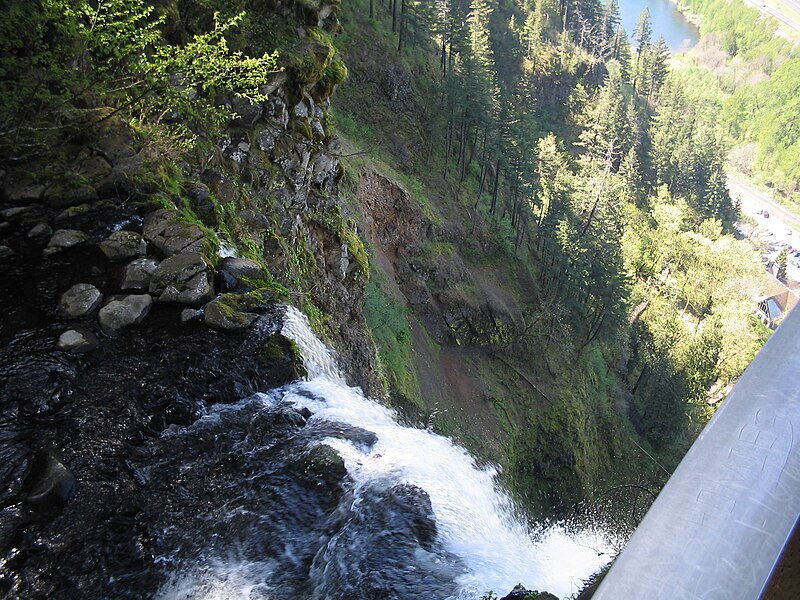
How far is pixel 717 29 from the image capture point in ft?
439

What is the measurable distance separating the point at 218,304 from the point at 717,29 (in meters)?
166

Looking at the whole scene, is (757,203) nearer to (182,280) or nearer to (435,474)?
(435,474)

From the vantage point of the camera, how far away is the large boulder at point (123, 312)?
691cm

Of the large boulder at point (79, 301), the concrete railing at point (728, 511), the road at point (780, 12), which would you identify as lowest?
the large boulder at point (79, 301)

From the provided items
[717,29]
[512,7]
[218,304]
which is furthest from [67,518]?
[717,29]

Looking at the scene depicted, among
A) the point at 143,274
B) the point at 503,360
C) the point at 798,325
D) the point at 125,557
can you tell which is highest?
the point at 798,325

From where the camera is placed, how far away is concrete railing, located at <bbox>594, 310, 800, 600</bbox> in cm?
120

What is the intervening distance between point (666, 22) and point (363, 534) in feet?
608

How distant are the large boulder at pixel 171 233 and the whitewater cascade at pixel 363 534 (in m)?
1.72

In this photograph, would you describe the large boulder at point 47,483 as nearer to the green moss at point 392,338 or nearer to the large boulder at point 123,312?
the large boulder at point 123,312

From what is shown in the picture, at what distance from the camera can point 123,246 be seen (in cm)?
774

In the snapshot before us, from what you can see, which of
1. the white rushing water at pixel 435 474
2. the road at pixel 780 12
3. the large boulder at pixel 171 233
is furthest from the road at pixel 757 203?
the large boulder at pixel 171 233

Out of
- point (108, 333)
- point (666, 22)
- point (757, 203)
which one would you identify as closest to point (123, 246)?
point (108, 333)

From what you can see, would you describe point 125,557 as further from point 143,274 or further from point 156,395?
point 143,274
